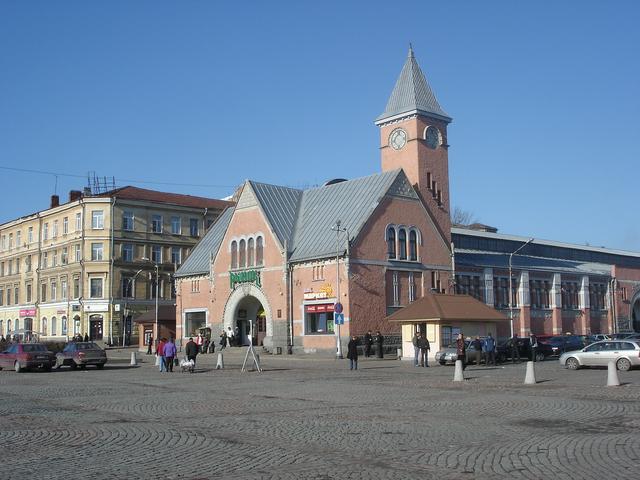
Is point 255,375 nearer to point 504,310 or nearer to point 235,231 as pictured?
point 235,231

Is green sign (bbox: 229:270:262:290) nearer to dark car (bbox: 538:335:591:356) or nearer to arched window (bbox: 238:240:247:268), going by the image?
arched window (bbox: 238:240:247:268)

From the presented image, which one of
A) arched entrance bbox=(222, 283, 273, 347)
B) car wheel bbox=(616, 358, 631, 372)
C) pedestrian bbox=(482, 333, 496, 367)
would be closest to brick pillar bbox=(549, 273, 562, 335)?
arched entrance bbox=(222, 283, 273, 347)

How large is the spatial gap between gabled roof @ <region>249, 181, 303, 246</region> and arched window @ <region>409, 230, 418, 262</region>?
344 inches

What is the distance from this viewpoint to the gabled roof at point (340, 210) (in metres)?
49.5

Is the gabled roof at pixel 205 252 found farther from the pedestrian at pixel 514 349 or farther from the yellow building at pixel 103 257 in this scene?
the pedestrian at pixel 514 349

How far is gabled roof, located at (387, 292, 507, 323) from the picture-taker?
39.5 m

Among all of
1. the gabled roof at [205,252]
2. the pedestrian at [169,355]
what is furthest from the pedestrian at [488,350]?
the gabled roof at [205,252]

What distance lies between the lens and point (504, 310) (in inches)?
2458

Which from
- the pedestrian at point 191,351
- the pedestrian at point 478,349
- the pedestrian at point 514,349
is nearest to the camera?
the pedestrian at point 191,351

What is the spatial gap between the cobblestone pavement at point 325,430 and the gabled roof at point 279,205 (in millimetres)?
27218

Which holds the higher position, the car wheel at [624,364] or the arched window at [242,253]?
the arched window at [242,253]

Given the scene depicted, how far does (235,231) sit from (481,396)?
37.3m

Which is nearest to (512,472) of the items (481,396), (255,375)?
(481,396)

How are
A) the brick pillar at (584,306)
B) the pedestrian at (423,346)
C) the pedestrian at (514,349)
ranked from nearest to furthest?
the pedestrian at (423,346), the pedestrian at (514,349), the brick pillar at (584,306)
